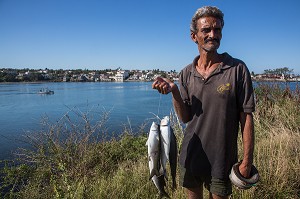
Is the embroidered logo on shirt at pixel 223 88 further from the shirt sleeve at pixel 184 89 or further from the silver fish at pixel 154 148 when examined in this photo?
the silver fish at pixel 154 148

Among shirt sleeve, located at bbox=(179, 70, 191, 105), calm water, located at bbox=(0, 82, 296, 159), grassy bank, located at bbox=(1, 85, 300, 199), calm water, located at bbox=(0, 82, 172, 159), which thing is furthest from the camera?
calm water, located at bbox=(0, 82, 172, 159)

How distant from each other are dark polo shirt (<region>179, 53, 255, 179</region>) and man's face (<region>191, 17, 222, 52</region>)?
16 centimetres

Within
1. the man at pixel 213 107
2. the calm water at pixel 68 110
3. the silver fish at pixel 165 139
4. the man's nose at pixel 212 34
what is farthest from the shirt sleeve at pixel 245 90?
the calm water at pixel 68 110

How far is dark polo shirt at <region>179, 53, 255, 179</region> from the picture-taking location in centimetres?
215

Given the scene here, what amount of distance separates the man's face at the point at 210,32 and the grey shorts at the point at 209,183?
3.99ft

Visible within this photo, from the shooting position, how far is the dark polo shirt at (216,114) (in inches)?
84.7

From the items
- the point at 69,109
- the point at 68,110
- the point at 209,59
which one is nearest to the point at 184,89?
the point at 209,59

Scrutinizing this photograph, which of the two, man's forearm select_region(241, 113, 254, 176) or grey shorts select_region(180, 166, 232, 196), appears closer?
man's forearm select_region(241, 113, 254, 176)

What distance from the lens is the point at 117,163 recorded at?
8211 millimetres

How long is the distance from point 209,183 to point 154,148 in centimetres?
63

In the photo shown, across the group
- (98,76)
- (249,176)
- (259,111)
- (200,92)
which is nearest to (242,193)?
(249,176)

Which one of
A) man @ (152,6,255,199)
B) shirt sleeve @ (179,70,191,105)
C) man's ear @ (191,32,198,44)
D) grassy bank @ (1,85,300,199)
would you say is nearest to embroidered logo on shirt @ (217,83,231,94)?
man @ (152,6,255,199)

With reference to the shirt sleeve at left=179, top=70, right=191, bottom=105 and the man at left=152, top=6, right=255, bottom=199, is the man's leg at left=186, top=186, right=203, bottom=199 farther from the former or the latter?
the shirt sleeve at left=179, top=70, right=191, bottom=105

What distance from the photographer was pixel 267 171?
13.4 feet
